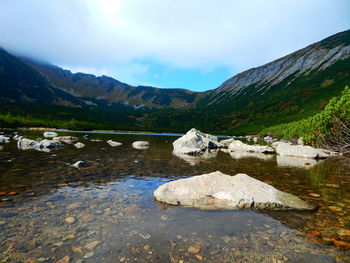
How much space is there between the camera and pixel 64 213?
7863 mm

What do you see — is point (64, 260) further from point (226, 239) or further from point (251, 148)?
point (251, 148)

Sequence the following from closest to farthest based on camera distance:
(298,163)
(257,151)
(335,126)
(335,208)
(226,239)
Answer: (226,239), (335,208), (298,163), (335,126), (257,151)

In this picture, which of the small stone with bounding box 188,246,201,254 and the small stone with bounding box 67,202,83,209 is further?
the small stone with bounding box 67,202,83,209

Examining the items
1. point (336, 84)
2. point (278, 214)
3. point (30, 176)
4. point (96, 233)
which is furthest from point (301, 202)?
point (336, 84)

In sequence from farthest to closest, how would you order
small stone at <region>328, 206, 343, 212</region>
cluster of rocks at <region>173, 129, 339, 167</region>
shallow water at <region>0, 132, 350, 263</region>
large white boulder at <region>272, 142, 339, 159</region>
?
large white boulder at <region>272, 142, 339, 159</region>
cluster of rocks at <region>173, 129, 339, 167</region>
small stone at <region>328, 206, 343, 212</region>
shallow water at <region>0, 132, 350, 263</region>

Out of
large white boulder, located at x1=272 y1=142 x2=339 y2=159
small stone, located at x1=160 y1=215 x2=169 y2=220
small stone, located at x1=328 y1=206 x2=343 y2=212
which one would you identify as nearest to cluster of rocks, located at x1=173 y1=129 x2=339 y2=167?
large white boulder, located at x1=272 y1=142 x2=339 y2=159

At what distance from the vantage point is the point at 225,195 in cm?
941

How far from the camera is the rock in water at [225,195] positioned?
891 centimetres

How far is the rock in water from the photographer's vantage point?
351 inches

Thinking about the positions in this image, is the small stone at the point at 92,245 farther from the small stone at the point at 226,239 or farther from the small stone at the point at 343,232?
the small stone at the point at 343,232

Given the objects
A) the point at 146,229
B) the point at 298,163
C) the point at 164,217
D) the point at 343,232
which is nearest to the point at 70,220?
the point at 146,229

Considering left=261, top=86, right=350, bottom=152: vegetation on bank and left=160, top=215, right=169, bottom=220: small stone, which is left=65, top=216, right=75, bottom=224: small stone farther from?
left=261, top=86, right=350, bottom=152: vegetation on bank

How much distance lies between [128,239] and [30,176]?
10476mm

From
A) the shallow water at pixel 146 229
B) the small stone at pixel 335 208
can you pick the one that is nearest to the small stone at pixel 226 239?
the shallow water at pixel 146 229
